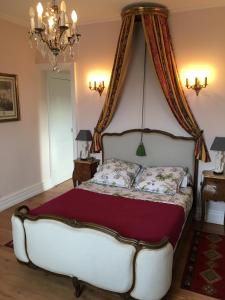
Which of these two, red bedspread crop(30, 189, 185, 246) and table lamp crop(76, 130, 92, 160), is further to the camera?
table lamp crop(76, 130, 92, 160)

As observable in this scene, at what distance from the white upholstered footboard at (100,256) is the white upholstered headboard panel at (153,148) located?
70.9 inches

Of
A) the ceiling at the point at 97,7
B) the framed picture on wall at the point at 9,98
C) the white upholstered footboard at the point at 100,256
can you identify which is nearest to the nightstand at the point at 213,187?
the white upholstered footboard at the point at 100,256

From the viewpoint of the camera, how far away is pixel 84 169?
4.10m

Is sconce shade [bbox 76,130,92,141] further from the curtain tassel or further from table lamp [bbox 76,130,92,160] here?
the curtain tassel

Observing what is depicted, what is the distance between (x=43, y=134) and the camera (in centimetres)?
487

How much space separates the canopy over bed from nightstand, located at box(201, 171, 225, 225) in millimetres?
319

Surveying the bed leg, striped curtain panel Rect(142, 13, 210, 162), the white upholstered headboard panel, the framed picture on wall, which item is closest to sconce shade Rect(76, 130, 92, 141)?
the white upholstered headboard panel

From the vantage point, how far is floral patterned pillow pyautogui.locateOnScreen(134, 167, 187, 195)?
3.26 meters

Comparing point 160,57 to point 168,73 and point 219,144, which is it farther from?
point 219,144

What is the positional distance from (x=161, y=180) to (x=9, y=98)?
102 inches

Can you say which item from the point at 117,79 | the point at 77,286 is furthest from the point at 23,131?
the point at 77,286

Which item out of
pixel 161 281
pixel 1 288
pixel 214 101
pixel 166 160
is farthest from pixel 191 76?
pixel 1 288

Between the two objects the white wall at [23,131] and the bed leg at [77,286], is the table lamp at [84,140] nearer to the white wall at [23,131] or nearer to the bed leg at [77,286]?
the white wall at [23,131]

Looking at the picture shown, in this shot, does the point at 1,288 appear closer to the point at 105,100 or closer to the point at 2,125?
the point at 2,125
